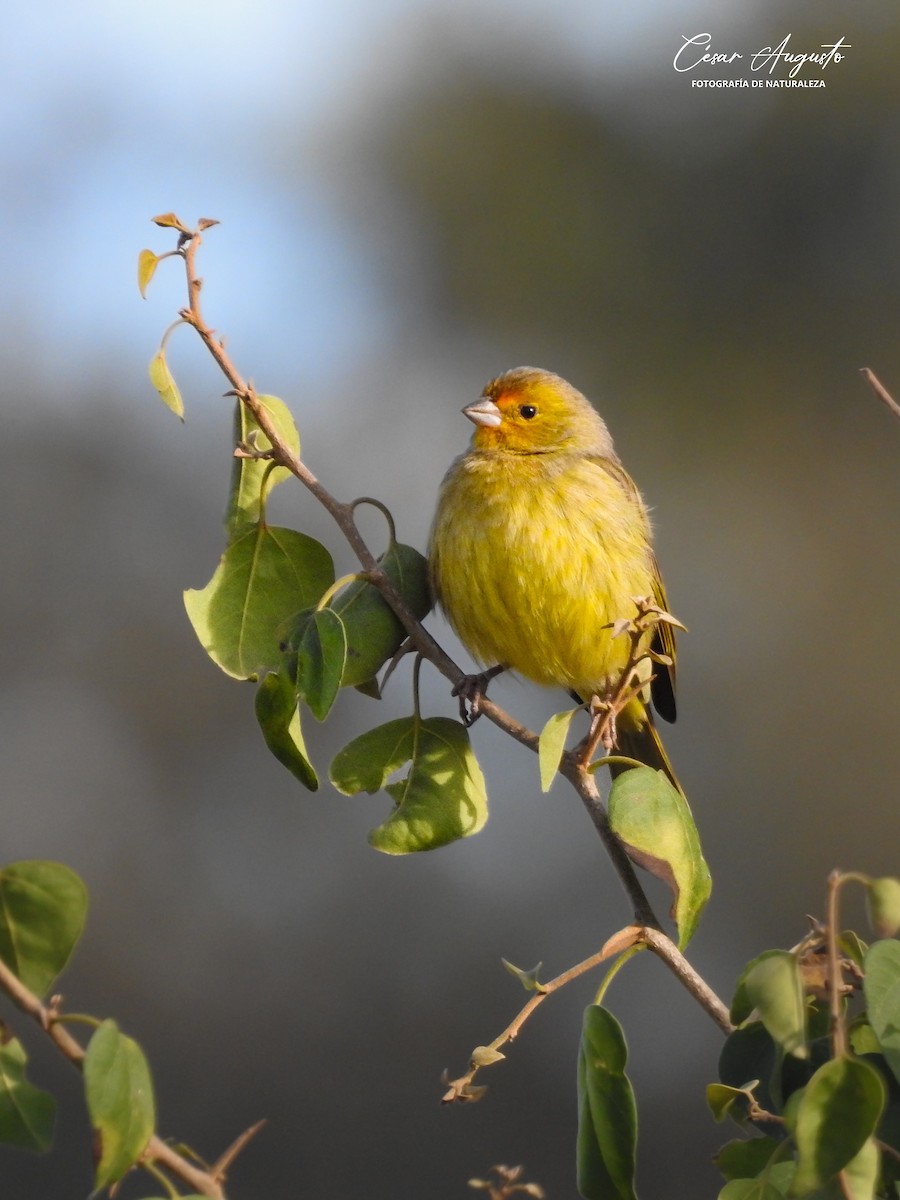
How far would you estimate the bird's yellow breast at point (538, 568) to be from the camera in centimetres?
400

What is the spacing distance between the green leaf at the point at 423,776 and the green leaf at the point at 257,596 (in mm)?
263


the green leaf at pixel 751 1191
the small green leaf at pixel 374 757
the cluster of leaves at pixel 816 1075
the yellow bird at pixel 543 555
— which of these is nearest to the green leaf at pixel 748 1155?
the cluster of leaves at pixel 816 1075

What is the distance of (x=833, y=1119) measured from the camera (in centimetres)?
149

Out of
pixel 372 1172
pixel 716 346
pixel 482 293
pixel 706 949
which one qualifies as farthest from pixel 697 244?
pixel 372 1172

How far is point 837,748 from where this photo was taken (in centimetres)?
1603

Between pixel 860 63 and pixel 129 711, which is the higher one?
pixel 860 63

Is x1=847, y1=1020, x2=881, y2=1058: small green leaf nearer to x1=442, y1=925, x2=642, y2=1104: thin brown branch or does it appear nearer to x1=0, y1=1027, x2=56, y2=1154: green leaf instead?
x1=442, y1=925, x2=642, y2=1104: thin brown branch

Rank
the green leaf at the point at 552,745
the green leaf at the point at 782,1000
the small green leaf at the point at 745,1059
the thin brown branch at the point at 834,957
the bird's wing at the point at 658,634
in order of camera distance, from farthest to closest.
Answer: the bird's wing at the point at 658,634, the green leaf at the point at 552,745, the small green leaf at the point at 745,1059, the green leaf at the point at 782,1000, the thin brown branch at the point at 834,957

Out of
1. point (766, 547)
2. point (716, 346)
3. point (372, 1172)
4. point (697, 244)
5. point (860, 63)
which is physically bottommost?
point (372, 1172)

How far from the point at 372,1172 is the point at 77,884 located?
10.4m

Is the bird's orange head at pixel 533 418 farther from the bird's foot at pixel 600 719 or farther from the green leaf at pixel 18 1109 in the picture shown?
the green leaf at pixel 18 1109

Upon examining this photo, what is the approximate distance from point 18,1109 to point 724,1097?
3.08 feet

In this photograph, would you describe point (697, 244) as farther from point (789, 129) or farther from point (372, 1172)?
point (372, 1172)

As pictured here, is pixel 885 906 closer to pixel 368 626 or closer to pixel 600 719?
pixel 600 719
